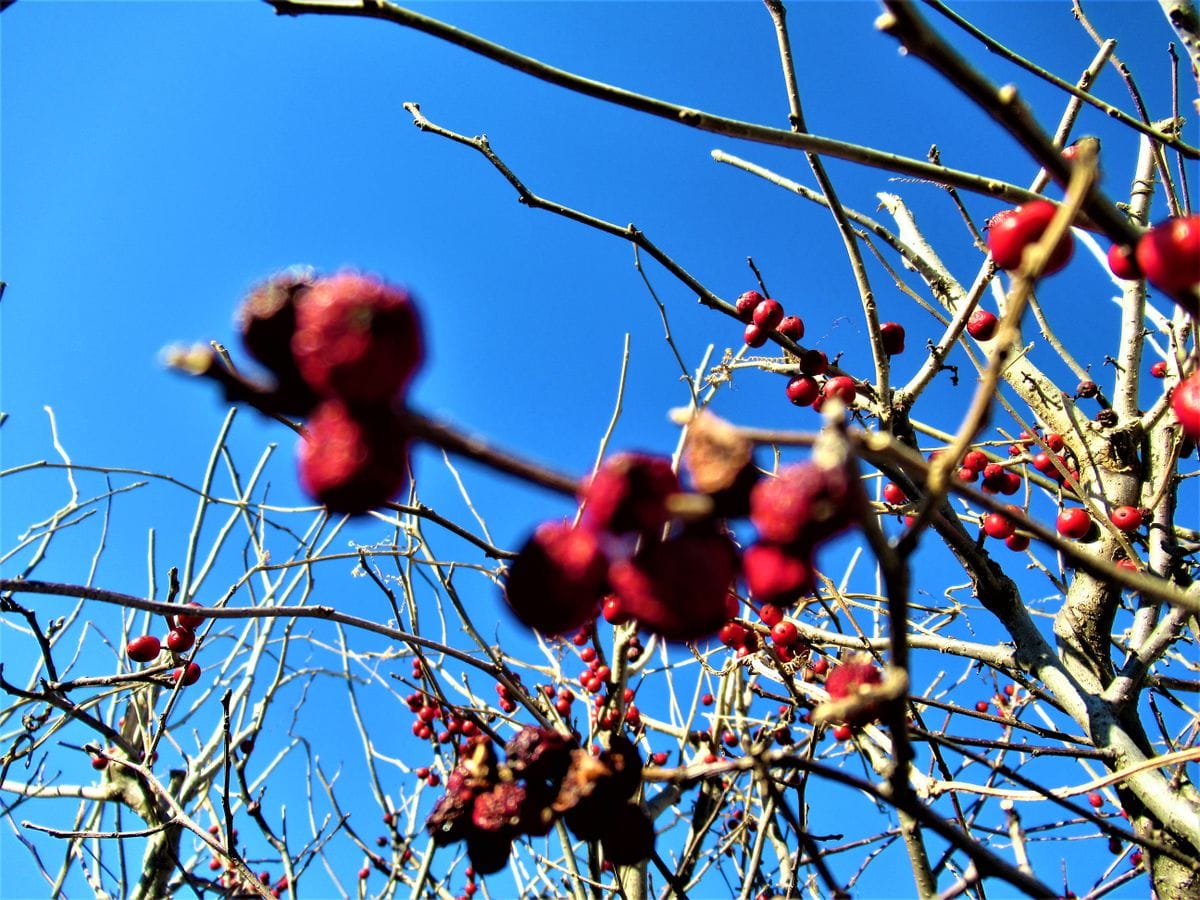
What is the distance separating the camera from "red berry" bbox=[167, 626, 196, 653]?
2.56 meters

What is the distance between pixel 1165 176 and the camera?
2.16 meters

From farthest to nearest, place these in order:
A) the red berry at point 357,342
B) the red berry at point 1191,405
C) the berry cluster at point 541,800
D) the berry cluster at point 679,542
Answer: the berry cluster at point 541,800 → the red berry at point 1191,405 → the berry cluster at point 679,542 → the red berry at point 357,342

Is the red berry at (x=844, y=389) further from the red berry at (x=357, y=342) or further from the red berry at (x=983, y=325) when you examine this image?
the red berry at (x=357, y=342)

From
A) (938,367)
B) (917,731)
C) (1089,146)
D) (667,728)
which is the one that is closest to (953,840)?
(1089,146)

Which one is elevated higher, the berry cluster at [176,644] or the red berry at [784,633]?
the berry cluster at [176,644]

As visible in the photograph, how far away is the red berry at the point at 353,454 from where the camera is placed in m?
0.70

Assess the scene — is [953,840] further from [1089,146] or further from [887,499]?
[887,499]

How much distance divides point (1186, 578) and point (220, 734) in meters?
3.97

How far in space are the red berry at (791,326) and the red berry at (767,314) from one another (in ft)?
0.28

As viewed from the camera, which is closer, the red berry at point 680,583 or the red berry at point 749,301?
the red berry at point 680,583

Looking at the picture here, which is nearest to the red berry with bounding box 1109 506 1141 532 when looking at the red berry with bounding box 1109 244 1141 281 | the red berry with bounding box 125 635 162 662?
the red berry with bounding box 1109 244 1141 281

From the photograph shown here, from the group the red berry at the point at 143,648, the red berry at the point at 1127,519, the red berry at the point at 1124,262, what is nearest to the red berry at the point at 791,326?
the red berry at the point at 1127,519

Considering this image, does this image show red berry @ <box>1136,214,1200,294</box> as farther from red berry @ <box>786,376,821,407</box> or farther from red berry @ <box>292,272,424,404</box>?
red berry @ <box>786,376,821,407</box>

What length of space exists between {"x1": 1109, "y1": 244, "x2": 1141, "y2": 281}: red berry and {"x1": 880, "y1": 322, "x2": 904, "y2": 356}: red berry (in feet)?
5.06
